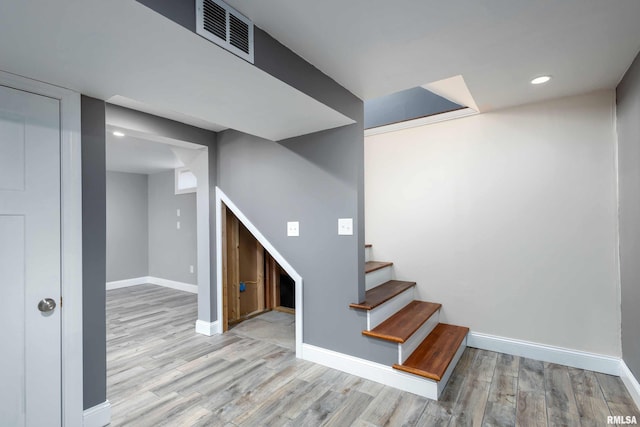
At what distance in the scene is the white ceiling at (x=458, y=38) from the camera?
4.62 feet

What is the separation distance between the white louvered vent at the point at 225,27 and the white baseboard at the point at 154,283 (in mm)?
4911

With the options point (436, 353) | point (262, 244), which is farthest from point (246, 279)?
point (436, 353)

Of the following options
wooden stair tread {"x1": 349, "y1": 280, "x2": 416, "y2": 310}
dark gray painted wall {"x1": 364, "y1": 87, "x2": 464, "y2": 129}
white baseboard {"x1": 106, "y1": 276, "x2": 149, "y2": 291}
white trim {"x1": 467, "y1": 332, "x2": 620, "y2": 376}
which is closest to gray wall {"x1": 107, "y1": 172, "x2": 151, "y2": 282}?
white baseboard {"x1": 106, "y1": 276, "x2": 149, "y2": 291}

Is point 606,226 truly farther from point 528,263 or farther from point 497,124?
point 497,124

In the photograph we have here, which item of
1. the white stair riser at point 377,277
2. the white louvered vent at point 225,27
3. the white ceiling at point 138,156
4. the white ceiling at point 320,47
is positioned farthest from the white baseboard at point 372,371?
the white ceiling at point 138,156

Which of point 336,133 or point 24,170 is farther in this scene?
point 336,133

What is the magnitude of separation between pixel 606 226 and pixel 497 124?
1218mm

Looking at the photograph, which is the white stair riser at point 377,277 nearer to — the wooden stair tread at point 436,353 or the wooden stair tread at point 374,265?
the wooden stair tread at point 374,265

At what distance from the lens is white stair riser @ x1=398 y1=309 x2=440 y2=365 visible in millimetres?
2234

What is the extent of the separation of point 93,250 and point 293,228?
1.52m

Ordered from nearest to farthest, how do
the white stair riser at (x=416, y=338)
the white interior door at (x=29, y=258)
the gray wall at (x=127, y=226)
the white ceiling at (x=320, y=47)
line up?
the white ceiling at (x=320, y=47) → the white interior door at (x=29, y=258) → the white stair riser at (x=416, y=338) → the gray wall at (x=127, y=226)

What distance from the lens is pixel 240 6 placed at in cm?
137

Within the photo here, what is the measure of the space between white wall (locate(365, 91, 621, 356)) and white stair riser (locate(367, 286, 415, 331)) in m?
0.24

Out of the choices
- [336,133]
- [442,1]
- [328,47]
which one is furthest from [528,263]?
[328,47]
